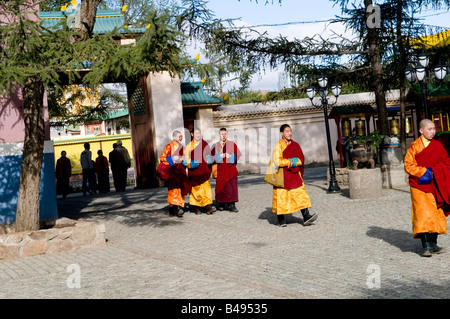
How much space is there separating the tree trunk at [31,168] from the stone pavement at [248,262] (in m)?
0.85

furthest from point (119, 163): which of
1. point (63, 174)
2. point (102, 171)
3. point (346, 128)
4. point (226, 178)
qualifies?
point (226, 178)

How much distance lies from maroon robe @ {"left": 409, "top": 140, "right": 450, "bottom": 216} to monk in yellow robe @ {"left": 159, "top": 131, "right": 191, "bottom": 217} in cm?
573

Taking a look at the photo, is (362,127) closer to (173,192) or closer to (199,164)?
(199,164)

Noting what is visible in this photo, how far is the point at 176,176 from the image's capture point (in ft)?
38.2

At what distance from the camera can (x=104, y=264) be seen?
731cm

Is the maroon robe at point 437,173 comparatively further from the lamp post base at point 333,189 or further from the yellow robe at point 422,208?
the lamp post base at point 333,189

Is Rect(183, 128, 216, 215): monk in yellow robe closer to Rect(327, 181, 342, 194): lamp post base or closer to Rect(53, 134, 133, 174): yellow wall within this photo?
Rect(327, 181, 342, 194): lamp post base

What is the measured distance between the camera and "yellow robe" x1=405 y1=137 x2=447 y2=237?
666cm

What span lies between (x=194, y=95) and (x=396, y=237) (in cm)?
1544

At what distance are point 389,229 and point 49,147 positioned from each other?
604cm

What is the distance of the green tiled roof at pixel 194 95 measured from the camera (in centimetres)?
2216

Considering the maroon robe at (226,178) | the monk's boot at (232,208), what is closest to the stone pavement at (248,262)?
the monk's boot at (232,208)

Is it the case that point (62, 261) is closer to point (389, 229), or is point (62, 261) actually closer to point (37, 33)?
point (37, 33)

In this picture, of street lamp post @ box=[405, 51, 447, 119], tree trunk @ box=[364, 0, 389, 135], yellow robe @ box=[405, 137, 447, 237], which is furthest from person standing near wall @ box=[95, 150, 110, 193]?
yellow robe @ box=[405, 137, 447, 237]
